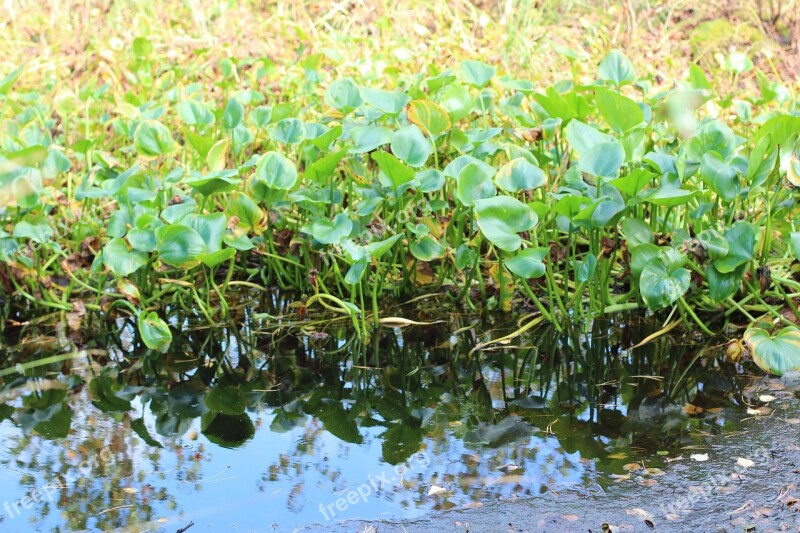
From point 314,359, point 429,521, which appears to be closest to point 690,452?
point 429,521

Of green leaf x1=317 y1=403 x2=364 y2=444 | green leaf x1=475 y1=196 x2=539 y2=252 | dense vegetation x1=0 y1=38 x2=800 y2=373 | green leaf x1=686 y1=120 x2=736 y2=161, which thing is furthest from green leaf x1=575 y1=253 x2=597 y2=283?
green leaf x1=317 y1=403 x2=364 y2=444

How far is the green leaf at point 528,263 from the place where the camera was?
229cm

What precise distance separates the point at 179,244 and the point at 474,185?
31.1 inches

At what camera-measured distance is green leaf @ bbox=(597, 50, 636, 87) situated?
2.94 metres

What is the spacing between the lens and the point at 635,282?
98.0 inches

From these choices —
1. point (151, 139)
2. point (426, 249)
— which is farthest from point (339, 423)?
point (151, 139)

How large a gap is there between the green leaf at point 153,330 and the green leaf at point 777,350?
144 centimetres

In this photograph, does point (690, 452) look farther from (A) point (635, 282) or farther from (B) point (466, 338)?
(B) point (466, 338)

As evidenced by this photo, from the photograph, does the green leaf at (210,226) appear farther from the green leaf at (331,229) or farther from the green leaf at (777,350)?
the green leaf at (777,350)

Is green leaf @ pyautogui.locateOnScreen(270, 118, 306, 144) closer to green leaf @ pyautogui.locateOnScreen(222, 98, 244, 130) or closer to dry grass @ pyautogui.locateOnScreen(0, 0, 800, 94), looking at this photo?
green leaf @ pyautogui.locateOnScreen(222, 98, 244, 130)

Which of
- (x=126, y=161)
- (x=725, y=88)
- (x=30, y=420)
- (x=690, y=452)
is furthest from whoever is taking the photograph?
(x=725, y=88)

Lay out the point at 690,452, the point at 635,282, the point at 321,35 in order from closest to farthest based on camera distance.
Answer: the point at 690,452, the point at 635,282, the point at 321,35

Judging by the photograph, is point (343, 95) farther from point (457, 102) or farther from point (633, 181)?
point (633, 181)

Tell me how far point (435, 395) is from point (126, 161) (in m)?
1.95
